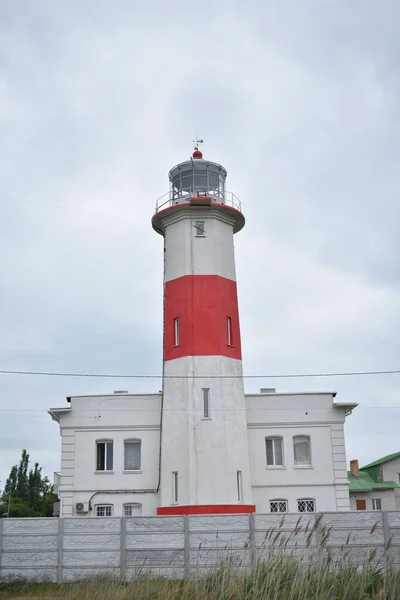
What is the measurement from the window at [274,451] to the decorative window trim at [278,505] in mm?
1282

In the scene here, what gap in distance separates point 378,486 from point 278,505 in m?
17.5

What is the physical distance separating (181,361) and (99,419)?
4.11m

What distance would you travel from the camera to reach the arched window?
89.6 feet

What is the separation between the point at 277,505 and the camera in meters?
27.4

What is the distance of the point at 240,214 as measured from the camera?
2858cm

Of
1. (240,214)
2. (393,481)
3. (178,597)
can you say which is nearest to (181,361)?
(240,214)

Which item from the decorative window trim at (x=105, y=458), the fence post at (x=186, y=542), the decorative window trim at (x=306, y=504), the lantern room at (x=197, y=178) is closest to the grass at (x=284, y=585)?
the fence post at (x=186, y=542)

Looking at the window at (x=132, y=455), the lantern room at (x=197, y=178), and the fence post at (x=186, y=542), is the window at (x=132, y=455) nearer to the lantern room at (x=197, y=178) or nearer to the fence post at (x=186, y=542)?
the lantern room at (x=197, y=178)

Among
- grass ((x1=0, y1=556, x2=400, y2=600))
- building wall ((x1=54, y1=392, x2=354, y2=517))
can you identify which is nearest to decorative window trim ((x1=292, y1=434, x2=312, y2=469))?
building wall ((x1=54, y1=392, x2=354, y2=517))

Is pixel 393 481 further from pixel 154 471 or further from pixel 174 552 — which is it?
pixel 174 552

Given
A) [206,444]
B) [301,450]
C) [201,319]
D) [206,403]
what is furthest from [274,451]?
[201,319]

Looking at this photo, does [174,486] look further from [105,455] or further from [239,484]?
[105,455]

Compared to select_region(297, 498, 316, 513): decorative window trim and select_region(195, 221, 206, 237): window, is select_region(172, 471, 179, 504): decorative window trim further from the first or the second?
select_region(195, 221, 206, 237): window

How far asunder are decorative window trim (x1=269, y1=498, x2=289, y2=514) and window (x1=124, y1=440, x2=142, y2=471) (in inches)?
198
